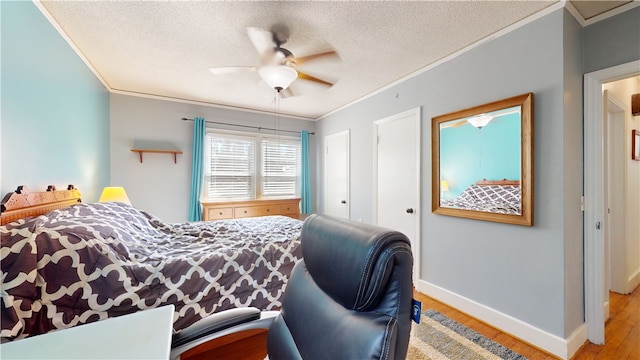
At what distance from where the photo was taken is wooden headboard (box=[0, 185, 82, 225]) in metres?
1.35

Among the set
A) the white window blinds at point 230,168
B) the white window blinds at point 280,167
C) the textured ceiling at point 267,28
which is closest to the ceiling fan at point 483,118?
the textured ceiling at point 267,28

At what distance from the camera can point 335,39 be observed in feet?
7.14

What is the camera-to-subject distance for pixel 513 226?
200 cm

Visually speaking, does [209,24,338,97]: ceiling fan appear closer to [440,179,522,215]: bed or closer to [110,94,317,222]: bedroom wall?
[440,179,522,215]: bed

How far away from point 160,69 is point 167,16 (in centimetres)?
109

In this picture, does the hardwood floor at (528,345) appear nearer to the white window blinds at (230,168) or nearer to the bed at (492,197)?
the bed at (492,197)

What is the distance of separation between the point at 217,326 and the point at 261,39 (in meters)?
1.82

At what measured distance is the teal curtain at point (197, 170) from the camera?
379 centimetres

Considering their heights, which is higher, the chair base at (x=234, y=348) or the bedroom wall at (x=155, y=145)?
the bedroom wall at (x=155, y=145)

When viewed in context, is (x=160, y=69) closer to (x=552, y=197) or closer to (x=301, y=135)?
(x=301, y=135)

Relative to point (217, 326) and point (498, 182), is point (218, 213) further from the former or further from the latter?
point (498, 182)

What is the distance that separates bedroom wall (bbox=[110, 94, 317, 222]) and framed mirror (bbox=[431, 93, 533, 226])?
133 inches

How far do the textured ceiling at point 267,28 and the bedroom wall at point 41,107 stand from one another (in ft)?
0.82

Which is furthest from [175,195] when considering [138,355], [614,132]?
[614,132]
